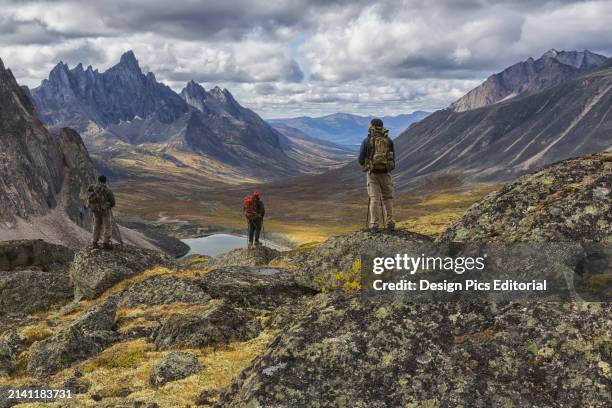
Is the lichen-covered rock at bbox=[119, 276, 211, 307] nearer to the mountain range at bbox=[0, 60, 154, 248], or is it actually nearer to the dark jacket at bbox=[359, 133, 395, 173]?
the dark jacket at bbox=[359, 133, 395, 173]

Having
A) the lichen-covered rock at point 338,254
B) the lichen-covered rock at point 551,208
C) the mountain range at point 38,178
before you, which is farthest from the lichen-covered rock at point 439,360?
the mountain range at point 38,178

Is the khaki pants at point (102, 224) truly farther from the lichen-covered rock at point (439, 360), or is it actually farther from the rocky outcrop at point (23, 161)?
the rocky outcrop at point (23, 161)

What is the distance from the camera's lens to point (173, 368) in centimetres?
1441

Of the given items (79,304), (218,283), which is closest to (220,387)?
(218,283)

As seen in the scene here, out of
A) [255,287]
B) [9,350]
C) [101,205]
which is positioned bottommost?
[9,350]

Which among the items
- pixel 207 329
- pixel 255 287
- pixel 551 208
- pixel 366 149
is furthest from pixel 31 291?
pixel 551 208

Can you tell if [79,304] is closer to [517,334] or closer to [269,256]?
[269,256]

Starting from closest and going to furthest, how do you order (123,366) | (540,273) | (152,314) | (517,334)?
(517,334), (540,273), (123,366), (152,314)

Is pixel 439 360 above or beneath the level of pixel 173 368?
above

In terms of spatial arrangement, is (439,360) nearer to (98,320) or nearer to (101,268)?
(98,320)

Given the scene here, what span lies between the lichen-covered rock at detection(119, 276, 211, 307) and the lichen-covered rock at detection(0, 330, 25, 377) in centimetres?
551

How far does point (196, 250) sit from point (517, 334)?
142984mm

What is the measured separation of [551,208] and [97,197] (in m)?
28.0

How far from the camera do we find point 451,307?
853 centimetres
